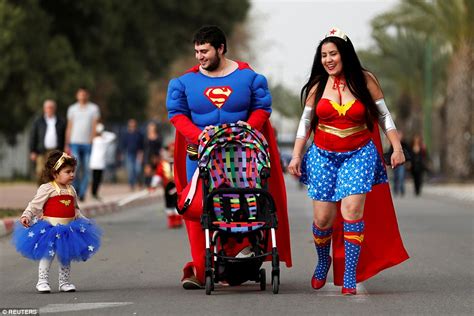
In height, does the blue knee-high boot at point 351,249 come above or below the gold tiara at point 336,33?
below

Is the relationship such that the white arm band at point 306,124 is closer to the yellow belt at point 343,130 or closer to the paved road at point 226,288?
the yellow belt at point 343,130

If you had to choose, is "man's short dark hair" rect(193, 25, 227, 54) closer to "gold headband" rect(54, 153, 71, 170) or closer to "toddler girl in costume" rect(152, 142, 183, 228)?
"gold headband" rect(54, 153, 71, 170)

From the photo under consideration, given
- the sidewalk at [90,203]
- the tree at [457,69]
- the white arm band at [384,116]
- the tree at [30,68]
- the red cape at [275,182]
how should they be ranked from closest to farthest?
the white arm band at [384,116] < the red cape at [275,182] < the sidewalk at [90,203] < the tree at [30,68] < the tree at [457,69]

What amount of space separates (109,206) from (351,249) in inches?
580

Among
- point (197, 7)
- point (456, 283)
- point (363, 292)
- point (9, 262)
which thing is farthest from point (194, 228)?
point (197, 7)

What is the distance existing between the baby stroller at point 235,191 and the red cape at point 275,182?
0.40 meters

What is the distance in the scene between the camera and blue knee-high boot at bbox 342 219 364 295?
924 cm

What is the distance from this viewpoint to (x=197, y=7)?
153 ft

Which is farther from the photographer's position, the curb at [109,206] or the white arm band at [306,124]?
the curb at [109,206]

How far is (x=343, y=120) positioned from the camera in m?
9.29

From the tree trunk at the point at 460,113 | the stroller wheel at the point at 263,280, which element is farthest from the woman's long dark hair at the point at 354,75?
the tree trunk at the point at 460,113

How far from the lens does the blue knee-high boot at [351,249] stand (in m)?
9.24

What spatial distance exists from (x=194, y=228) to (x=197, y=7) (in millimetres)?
37446

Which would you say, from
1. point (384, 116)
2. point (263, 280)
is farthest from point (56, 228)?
point (384, 116)
